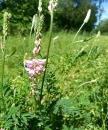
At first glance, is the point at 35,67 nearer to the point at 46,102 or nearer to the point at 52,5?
the point at 52,5

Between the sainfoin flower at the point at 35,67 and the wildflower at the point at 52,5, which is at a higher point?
the wildflower at the point at 52,5

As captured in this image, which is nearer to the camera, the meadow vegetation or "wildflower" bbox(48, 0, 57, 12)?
"wildflower" bbox(48, 0, 57, 12)

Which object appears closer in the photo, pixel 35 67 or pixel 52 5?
pixel 52 5

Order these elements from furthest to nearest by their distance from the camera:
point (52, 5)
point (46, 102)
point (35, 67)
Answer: point (46, 102) < point (35, 67) < point (52, 5)

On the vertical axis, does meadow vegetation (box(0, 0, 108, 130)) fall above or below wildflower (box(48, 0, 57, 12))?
below

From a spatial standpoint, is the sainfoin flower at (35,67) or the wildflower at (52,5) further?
the sainfoin flower at (35,67)

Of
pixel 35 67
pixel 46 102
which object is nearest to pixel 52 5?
pixel 35 67

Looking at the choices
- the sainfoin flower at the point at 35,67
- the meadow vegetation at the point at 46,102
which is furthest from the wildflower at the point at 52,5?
the sainfoin flower at the point at 35,67

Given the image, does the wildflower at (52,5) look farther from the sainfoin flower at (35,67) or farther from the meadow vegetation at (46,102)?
the sainfoin flower at (35,67)

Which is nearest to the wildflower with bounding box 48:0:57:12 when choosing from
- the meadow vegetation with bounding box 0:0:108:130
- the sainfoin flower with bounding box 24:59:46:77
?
the meadow vegetation with bounding box 0:0:108:130

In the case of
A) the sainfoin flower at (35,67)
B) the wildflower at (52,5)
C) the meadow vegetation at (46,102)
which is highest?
the wildflower at (52,5)

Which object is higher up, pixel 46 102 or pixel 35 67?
pixel 35 67

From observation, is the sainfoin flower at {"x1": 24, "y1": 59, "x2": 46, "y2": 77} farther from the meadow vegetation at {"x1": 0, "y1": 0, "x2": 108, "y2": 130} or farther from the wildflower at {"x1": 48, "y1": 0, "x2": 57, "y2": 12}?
the wildflower at {"x1": 48, "y1": 0, "x2": 57, "y2": 12}

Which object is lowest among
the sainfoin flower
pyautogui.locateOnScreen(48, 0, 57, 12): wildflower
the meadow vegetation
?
the meadow vegetation
